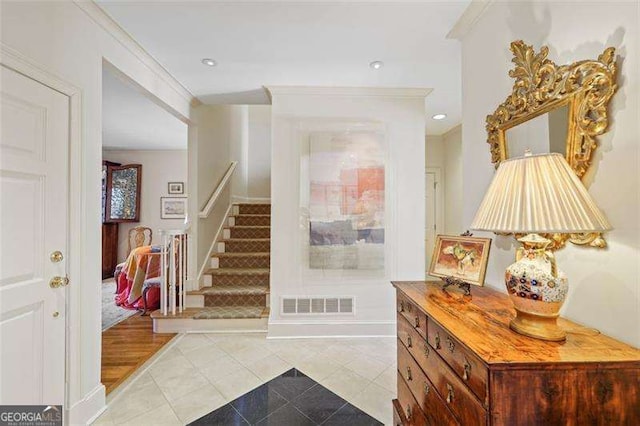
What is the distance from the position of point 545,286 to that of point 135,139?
654 cm

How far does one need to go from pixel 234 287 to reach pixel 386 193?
2254 mm

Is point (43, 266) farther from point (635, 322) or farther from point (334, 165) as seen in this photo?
point (635, 322)

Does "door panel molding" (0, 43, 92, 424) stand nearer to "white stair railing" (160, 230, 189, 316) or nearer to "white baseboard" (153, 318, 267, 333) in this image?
"white baseboard" (153, 318, 267, 333)

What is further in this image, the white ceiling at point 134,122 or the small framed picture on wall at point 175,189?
the small framed picture on wall at point 175,189

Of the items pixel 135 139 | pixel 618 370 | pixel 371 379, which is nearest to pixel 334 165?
pixel 371 379

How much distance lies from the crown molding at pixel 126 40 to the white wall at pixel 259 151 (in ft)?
9.08

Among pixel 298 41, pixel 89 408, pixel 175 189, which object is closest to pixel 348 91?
pixel 298 41

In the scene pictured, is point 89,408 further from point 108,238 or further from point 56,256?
point 108,238

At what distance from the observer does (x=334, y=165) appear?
9.89 feet

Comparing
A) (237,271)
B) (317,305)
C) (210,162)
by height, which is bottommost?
(317,305)

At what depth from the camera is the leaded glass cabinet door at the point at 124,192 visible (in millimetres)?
6055

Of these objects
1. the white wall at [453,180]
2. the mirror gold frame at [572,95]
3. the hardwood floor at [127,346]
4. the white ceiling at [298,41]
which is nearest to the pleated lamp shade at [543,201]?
the mirror gold frame at [572,95]

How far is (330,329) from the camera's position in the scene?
9.80 feet

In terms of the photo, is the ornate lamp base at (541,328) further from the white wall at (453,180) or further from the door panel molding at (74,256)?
the white wall at (453,180)
